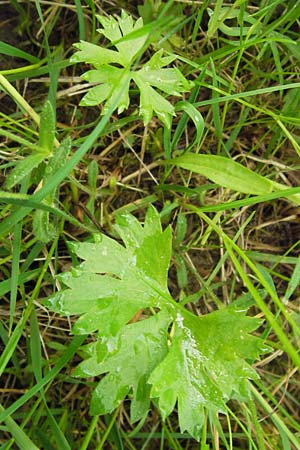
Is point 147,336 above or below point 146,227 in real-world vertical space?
below

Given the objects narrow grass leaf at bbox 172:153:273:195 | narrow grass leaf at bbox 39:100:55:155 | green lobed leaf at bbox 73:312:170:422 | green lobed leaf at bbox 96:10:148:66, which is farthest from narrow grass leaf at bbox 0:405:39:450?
green lobed leaf at bbox 96:10:148:66

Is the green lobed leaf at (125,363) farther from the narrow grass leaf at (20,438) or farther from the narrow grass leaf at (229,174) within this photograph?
the narrow grass leaf at (229,174)

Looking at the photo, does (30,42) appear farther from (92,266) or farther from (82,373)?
(82,373)

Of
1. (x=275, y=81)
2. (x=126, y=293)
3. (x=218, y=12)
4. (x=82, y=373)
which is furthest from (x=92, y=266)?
(x=275, y=81)

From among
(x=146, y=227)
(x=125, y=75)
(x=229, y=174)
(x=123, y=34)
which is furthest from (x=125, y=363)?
(x=123, y=34)

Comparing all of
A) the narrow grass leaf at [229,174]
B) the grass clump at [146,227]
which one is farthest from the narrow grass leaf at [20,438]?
the narrow grass leaf at [229,174]

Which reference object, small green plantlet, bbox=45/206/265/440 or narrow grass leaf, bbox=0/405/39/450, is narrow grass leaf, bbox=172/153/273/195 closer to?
small green plantlet, bbox=45/206/265/440

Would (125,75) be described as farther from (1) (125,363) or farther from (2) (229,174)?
(1) (125,363)
